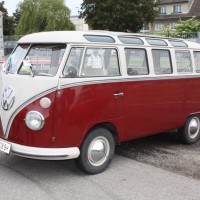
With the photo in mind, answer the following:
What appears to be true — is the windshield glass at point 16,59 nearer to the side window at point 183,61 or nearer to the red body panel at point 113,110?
the red body panel at point 113,110

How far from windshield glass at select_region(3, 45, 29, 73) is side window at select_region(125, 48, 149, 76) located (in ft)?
5.18

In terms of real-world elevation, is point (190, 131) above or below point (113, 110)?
below

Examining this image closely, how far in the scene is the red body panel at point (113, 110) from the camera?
518cm

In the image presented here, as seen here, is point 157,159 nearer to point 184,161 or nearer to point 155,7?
point 184,161

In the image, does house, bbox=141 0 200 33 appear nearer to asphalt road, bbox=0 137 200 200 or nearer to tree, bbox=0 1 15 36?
tree, bbox=0 1 15 36

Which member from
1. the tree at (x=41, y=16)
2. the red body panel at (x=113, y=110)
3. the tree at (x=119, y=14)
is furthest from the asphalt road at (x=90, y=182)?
the tree at (x=119, y=14)

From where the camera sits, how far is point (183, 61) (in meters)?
7.31

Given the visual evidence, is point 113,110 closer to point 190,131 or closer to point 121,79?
point 121,79

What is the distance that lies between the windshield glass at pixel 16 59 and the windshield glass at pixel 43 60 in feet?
0.33

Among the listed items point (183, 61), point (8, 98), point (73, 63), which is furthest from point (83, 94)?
point (183, 61)

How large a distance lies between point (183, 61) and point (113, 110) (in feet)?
7.29

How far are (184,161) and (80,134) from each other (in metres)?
1.99

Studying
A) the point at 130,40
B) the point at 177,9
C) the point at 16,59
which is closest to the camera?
the point at 16,59

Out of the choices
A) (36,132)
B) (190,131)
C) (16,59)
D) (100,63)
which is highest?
(16,59)
